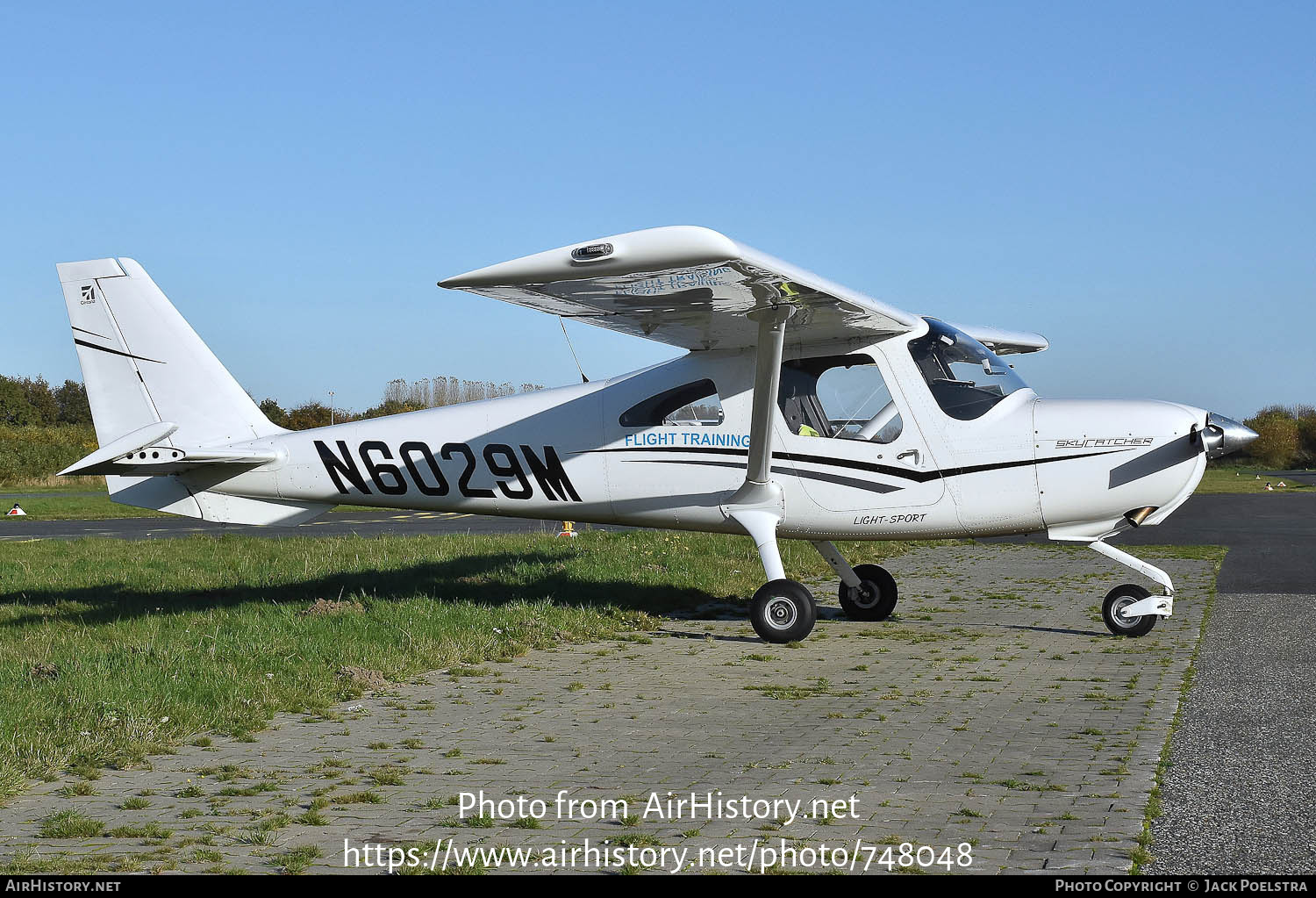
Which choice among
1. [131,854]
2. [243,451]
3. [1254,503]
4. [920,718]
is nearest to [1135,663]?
[920,718]

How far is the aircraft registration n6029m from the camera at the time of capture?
30.3 feet

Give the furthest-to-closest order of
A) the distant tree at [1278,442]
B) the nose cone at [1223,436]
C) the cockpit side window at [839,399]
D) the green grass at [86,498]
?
the distant tree at [1278,442] → the green grass at [86,498] → the cockpit side window at [839,399] → the nose cone at [1223,436]

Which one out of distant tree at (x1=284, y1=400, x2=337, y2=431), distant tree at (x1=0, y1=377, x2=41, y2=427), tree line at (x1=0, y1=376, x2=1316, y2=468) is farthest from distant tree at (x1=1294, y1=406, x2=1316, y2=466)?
distant tree at (x1=0, y1=377, x2=41, y2=427)

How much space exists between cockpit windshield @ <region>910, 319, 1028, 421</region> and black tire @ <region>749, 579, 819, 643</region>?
1.98m

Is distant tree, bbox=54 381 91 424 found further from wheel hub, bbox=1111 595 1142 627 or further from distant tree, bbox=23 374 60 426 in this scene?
wheel hub, bbox=1111 595 1142 627

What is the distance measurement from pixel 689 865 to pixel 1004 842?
1168 millimetres

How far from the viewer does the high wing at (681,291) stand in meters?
7.41

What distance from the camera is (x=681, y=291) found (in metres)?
8.60

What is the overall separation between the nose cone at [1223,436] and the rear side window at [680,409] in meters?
3.97

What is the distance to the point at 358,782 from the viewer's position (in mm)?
5293

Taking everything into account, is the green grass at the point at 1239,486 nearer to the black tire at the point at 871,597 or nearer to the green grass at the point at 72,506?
the black tire at the point at 871,597

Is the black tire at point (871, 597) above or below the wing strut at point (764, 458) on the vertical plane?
below

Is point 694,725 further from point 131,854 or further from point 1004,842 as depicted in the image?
point 131,854

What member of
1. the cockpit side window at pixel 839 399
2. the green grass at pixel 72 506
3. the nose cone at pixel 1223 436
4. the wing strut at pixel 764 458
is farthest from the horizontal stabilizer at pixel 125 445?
the green grass at pixel 72 506
